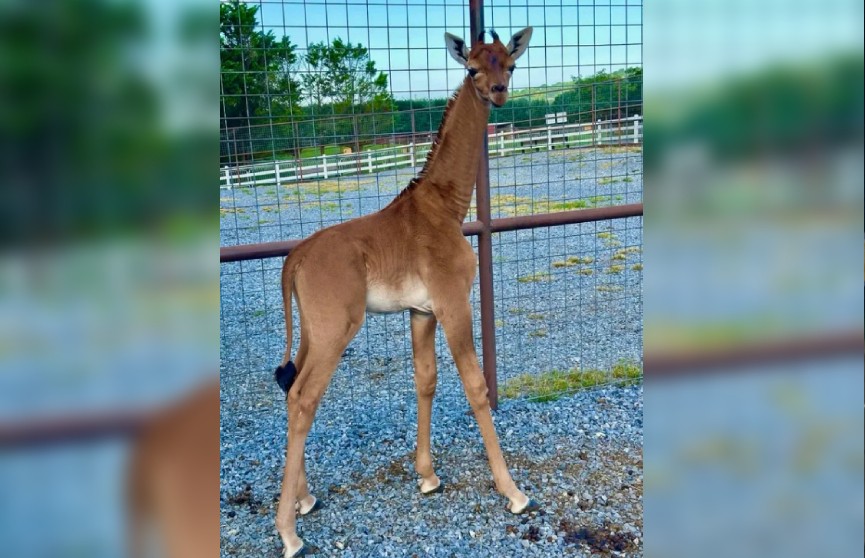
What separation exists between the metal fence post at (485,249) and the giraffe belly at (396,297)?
3.40 feet

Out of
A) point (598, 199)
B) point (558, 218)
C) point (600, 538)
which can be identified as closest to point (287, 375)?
point (600, 538)

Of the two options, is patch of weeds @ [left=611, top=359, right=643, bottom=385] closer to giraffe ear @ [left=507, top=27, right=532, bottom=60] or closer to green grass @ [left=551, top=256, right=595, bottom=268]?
giraffe ear @ [left=507, top=27, right=532, bottom=60]

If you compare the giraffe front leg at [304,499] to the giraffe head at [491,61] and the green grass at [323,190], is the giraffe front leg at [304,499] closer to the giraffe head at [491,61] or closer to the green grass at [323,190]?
the green grass at [323,190]

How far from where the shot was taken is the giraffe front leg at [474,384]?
382 cm

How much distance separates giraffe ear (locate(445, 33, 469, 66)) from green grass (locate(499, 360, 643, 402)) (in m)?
2.99

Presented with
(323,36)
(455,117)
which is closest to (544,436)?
(455,117)

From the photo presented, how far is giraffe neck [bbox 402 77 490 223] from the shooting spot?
393 cm

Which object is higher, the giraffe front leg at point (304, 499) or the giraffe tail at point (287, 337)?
the giraffe tail at point (287, 337)
